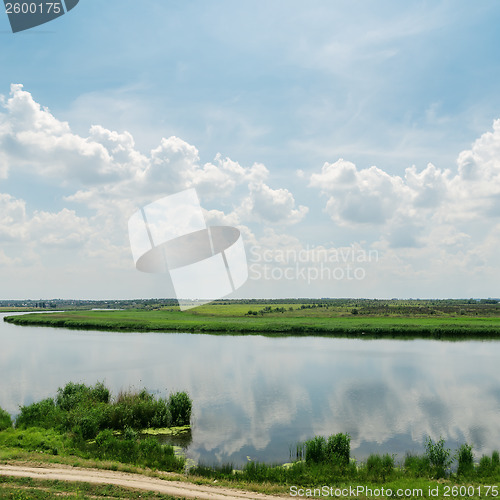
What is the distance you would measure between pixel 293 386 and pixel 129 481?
1513 cm

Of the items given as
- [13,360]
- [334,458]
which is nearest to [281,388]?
[334,458]

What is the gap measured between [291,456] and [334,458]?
80.2 inches

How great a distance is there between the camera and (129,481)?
34.4 feet

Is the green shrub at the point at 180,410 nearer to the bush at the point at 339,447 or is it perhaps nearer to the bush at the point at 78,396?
the bush at the point at 78,396

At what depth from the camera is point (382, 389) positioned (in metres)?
23.8

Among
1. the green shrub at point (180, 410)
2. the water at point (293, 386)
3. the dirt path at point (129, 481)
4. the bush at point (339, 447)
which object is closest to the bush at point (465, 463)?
the water at point (293, 386)

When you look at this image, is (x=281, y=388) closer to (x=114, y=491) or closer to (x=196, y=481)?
(x=196, y=481)

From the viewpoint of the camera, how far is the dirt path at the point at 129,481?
389 inches

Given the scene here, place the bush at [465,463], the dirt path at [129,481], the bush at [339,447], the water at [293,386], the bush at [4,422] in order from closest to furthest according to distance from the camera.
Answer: the dirt path at [129,481], the bush at [465,463], the bush at [339,447], the bush at [4,422], the water at [293,386]

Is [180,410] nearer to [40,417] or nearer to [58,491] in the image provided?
[40,417]

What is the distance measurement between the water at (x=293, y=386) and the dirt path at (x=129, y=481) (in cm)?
336

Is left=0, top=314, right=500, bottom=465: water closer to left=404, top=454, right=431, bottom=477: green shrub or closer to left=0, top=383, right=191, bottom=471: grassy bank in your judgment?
left=0, top=383, right=191, bottom=471: grassy bank

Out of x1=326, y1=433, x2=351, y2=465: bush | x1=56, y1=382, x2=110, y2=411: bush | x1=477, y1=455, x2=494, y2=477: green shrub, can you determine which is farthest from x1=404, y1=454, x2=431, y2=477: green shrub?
x1=56, y1=382, x2=110, y2=411: bush

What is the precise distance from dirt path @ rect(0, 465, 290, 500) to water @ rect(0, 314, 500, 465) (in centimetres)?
336
